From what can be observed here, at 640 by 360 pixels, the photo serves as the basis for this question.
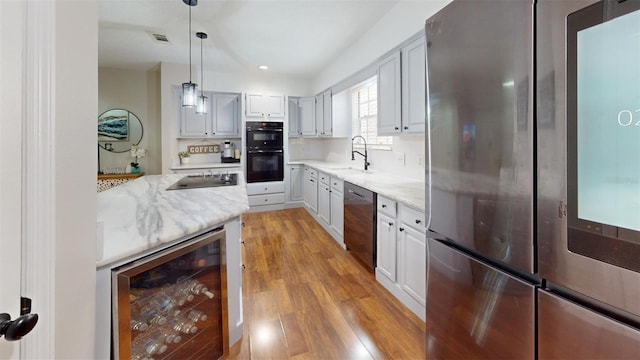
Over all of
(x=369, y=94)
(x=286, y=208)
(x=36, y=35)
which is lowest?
(x=286, y=208)

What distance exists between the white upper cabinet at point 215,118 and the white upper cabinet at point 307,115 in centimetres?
125

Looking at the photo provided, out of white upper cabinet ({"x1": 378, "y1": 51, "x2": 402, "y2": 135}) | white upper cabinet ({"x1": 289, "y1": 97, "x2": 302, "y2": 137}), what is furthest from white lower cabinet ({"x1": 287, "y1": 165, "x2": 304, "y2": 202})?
white upper cabinet ({"x1": 378, "y1": 51, "x2": 402, "y2": 135})

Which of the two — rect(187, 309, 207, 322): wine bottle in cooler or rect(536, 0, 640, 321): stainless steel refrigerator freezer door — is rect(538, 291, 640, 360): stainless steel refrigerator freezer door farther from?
rect(187, 309, 207, 322): wine bottle in cooler

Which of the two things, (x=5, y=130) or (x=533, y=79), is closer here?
(x=5, y=130)

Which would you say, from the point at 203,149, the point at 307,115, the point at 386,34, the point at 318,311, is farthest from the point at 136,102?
the point at 318,311

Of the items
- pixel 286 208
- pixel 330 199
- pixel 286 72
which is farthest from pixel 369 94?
pixel 286 208

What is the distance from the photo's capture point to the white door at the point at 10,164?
574 mm

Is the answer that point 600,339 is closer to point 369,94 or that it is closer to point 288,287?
point 288,287

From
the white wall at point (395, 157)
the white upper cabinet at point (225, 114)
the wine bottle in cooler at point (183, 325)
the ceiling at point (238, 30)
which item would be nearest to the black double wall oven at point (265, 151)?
the white upper cabinet at point (225, 114)

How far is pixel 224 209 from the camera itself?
5.44 ft

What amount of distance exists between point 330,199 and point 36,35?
3.45m

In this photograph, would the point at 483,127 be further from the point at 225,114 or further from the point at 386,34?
the point at 225,114

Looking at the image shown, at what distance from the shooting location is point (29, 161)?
2.10 ft

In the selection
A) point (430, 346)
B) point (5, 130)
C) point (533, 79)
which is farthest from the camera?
point (430, 346)
